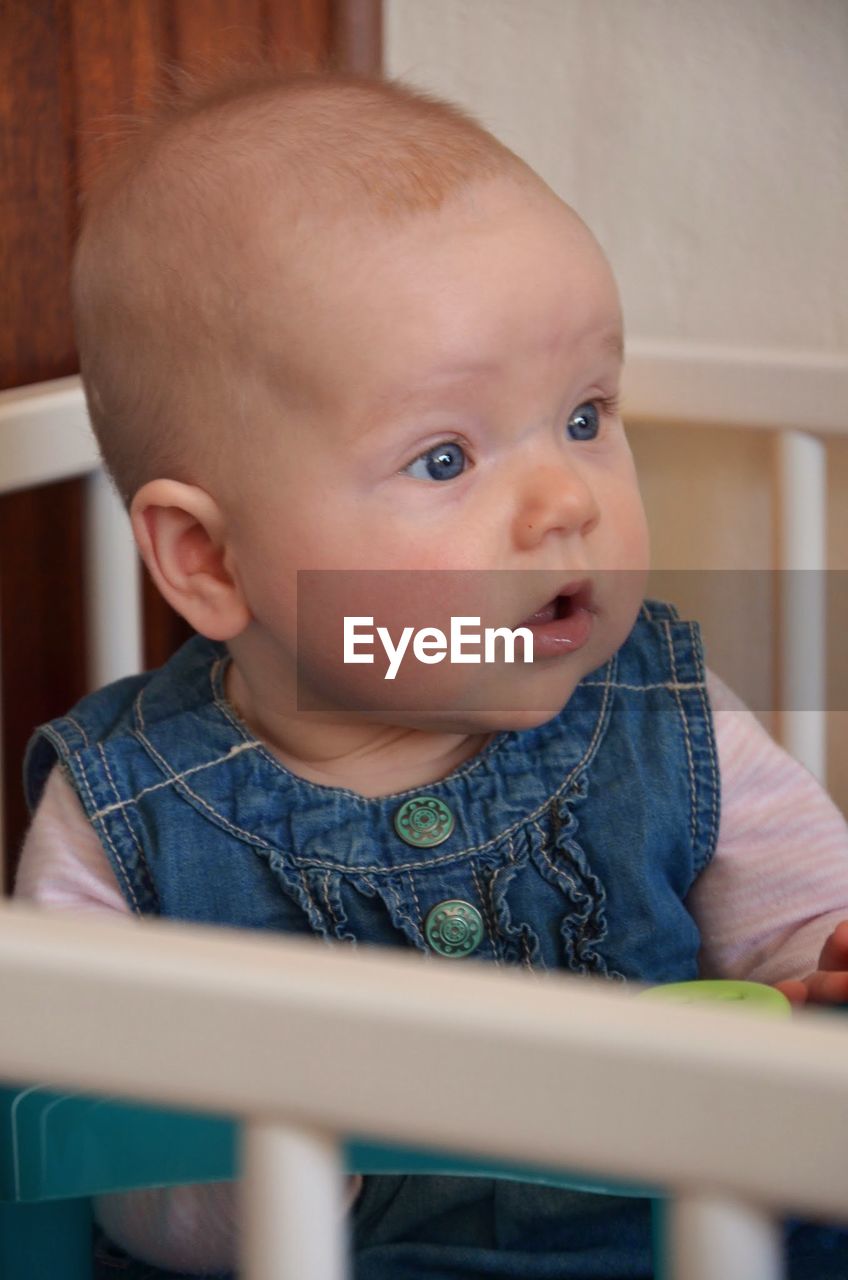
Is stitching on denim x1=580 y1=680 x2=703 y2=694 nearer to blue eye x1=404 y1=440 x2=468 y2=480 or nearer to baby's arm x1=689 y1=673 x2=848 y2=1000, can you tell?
baby's arm x1=689 y1=673 x2=848 y2=1000

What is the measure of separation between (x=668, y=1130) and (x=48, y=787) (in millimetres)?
603

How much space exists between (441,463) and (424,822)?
0.19 m

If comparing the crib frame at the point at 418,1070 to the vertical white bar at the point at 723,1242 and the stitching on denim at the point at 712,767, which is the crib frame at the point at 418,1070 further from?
the stitching on denim at the point at 712,767

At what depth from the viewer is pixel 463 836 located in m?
0.81

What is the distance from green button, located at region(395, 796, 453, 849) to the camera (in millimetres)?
805

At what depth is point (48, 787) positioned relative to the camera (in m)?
0.86

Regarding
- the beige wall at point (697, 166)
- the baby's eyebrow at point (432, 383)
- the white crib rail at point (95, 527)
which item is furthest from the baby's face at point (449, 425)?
the beige wall at point (697, 166)

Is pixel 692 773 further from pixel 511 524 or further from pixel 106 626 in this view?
pixel 106 626

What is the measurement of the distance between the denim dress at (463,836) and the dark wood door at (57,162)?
0.80 feet

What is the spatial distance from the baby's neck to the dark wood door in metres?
0.30

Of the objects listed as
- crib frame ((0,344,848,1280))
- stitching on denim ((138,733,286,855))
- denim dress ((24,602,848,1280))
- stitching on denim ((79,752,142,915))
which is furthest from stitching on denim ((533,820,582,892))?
crib frame ((0,344,848,1280))

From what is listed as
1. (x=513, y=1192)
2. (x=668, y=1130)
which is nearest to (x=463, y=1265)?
(x=513, y=1192)

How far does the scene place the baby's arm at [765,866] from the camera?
800mm

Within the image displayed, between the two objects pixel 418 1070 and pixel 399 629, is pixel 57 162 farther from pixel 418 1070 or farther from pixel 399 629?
pixel 418 1070
